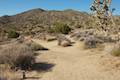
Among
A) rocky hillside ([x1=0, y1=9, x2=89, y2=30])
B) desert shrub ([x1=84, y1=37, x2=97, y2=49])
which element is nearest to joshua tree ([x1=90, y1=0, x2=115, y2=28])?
desert shrub ([x1=84, y1=37, x2=97, y2=49])

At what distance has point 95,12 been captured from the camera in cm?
1817

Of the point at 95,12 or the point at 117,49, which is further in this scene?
the point at 95,12

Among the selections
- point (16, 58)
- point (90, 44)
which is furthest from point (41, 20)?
point (16, 58)

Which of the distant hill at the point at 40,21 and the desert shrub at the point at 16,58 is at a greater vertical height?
the distant hill at the point at 40,21

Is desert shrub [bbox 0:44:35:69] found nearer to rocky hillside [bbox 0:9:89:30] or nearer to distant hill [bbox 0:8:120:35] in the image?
distant hill [bbox 0:8:120:35]

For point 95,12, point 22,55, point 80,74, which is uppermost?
point 95,12

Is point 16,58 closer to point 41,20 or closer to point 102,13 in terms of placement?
point 102,13

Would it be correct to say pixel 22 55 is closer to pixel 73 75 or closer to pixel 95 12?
pixel 73 75

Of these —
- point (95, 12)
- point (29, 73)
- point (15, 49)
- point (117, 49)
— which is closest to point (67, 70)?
point (29, 73)

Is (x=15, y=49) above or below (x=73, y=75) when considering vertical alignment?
above

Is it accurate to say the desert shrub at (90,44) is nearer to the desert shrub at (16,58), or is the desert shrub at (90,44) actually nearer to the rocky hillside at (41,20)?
the desert shrub at (16,58)

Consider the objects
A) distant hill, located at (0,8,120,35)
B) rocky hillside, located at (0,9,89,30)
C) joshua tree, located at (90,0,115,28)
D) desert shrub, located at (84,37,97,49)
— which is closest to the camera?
joshua tree, located at (90,0,115,28)

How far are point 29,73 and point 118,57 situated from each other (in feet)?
→ 18.6

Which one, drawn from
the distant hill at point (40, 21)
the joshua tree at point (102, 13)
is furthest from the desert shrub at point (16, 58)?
the distant hill at point (40, 21)
